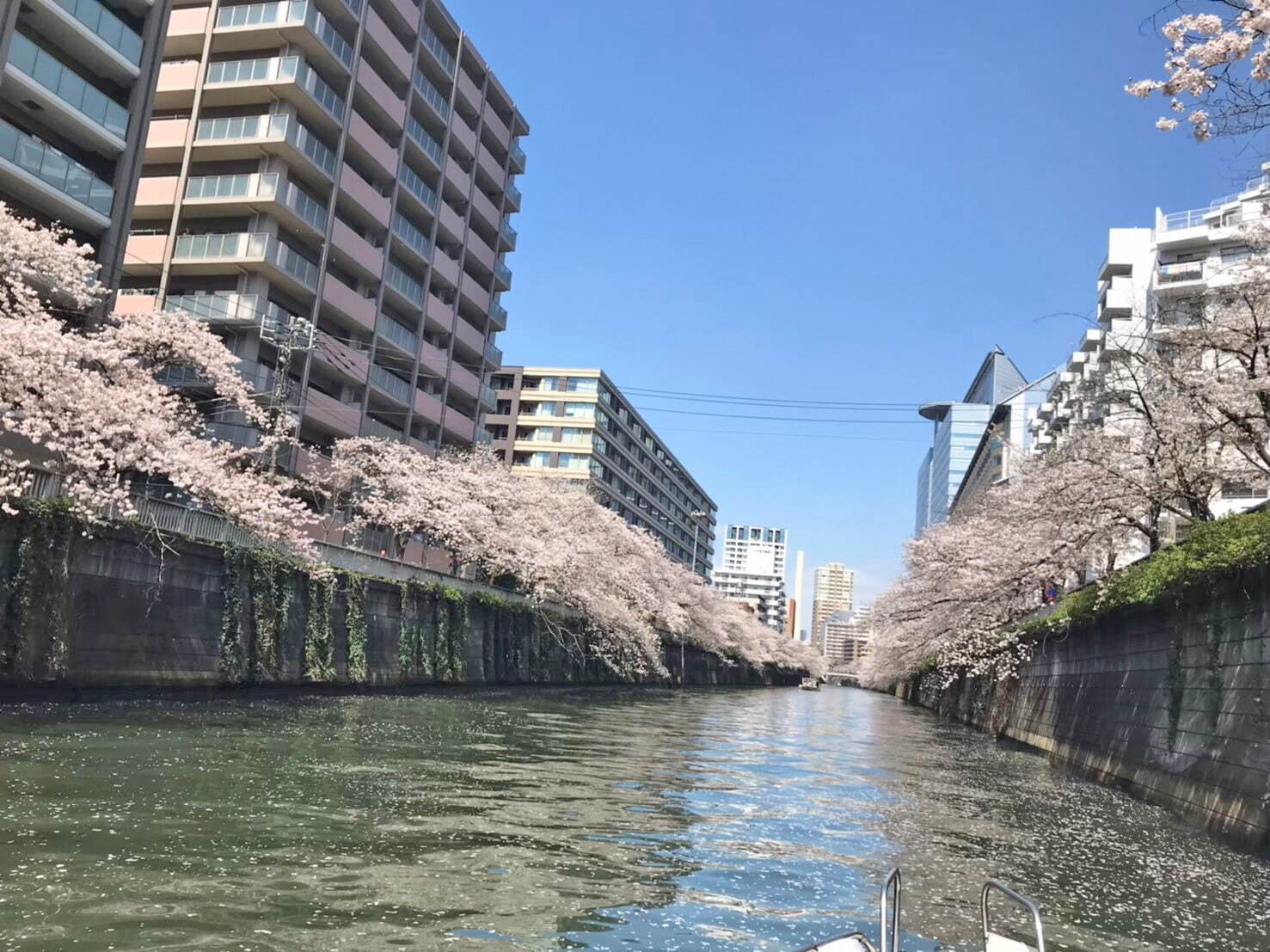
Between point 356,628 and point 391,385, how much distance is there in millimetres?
23866

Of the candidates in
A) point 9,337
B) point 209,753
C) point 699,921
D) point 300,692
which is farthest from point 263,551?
point 699,921

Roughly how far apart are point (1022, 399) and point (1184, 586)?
118 m

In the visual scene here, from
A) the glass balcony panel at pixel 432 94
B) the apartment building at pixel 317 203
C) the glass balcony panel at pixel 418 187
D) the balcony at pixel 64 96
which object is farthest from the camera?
the glass balcony panel at pixel 432 94

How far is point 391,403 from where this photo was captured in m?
53.9

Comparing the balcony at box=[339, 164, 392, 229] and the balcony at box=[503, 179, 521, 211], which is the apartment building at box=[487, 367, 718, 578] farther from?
the balcony at box=[339, 164, 392, 229]

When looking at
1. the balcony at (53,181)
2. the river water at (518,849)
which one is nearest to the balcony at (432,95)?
the balcony at (53,181)

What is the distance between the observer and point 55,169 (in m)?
31.1

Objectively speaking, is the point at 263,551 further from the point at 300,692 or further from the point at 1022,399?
the point at 1022,399

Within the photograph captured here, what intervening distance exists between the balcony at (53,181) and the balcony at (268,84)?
12763mm

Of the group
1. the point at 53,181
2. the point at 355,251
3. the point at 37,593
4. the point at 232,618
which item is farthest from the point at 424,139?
the point at 37,593

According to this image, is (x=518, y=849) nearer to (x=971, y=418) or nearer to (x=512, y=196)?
(x=512, y=196)

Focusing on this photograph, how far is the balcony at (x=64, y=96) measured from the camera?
3006cm

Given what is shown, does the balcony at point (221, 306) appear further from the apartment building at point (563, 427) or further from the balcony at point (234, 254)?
the apartment building at point (563, 427)

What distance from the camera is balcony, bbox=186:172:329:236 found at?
142ft
